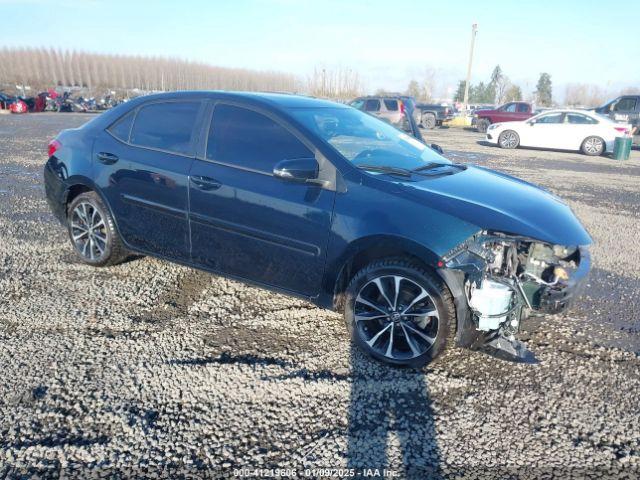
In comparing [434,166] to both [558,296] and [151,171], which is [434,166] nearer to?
[558,296]

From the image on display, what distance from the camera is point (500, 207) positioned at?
322 centimetres

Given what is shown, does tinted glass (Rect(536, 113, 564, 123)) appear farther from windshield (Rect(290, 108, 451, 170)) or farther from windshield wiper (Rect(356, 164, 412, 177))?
windshield wiper (Rect(356, 164, 412, 177))

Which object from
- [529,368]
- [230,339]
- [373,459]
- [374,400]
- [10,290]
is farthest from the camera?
[10,290]

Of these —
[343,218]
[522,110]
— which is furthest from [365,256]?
[522,110]

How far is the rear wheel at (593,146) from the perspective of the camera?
16.6 metres

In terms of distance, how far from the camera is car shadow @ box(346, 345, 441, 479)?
2.39 metres

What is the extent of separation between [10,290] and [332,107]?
3.18 meters

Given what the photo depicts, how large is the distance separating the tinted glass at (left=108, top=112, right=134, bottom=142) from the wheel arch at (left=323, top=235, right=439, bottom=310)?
232 cm

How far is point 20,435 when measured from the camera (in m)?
2.49

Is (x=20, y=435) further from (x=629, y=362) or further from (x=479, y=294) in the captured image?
(x=629, y=362)

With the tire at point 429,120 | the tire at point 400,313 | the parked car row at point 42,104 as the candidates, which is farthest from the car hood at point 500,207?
the parked car row at point 42,104

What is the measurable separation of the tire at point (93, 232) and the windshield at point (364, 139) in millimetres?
2068

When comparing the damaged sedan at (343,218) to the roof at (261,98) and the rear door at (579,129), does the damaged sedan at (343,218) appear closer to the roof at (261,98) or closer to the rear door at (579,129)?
the roof at (261,98)

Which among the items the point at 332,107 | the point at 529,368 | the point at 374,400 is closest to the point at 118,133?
the point at 332,107
